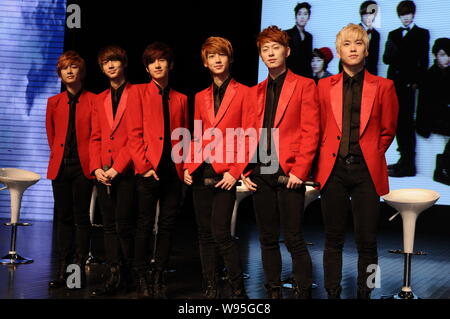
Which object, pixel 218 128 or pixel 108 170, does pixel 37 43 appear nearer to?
pixel 108 170

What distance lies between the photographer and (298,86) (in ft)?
11.4

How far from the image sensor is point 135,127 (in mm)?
3879

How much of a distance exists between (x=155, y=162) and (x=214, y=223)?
1.76 ft

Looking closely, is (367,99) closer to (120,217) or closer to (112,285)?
(120,217)

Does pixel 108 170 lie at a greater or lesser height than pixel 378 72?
lesser

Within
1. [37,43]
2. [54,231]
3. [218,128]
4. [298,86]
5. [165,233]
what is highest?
[37,43]

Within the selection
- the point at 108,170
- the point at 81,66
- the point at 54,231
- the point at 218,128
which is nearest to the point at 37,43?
the point at 54,231

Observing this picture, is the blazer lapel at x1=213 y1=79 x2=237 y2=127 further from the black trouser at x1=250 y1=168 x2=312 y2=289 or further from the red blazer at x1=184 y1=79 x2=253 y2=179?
the black trouser at x1=250 y1=168 x2=312 y2=289

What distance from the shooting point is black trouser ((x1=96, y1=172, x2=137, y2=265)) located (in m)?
3.91

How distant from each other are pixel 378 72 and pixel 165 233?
4991mm

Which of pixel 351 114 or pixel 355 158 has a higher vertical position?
pixel 351 114

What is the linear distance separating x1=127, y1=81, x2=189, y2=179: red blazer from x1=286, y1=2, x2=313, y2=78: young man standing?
14.9 feet

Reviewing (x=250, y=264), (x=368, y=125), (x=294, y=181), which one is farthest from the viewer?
(x=250, y=264)

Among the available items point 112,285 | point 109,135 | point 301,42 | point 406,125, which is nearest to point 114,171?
point 109,135
